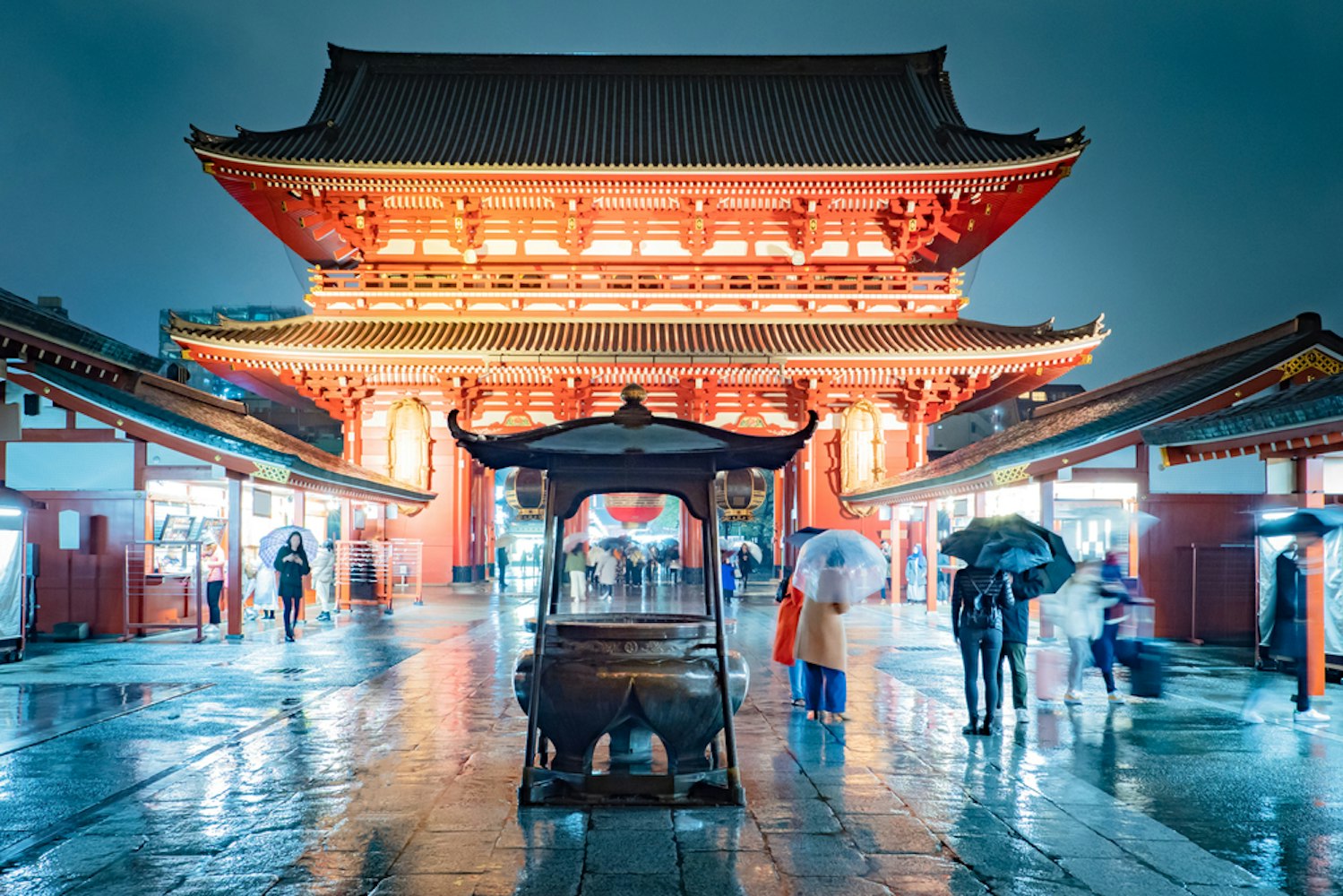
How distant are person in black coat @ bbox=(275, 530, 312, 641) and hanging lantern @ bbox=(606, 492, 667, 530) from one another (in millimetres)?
19425

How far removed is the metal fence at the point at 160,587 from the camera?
47.3 feet

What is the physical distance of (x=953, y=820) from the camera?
18.6ft

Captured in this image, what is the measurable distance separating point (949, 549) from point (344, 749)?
4.88 meters

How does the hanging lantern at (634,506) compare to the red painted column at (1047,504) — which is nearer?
the red painted column at (1047,504)

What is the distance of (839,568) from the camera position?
8.33m

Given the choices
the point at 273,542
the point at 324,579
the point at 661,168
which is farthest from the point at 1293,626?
the point at 661,168

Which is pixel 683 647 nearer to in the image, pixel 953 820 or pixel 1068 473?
pixel 953 820

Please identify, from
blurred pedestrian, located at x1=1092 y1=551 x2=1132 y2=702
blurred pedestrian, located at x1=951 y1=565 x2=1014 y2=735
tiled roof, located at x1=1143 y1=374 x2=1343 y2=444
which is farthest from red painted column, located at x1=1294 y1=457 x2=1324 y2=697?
blurred pedestrian, located at x1=951 y1=565 x2=1014 y2=735

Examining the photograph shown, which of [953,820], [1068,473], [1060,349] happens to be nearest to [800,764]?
[953,820]

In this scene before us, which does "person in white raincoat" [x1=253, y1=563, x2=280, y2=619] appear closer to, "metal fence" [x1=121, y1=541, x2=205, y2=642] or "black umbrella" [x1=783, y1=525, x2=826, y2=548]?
"metal fence" [x1=121, y1=541, x2=205, y2=642]

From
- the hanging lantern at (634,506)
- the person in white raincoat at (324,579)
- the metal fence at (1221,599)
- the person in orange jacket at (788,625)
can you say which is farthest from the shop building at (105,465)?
the hanging lantern at (634,506)

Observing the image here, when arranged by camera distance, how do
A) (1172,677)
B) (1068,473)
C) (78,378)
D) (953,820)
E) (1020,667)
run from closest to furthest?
1. (953,820)
2. (1020,667)
3. (1172,677)
4. (78,378)
5. (1068,473)

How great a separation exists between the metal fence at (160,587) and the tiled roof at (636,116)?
35.6ft

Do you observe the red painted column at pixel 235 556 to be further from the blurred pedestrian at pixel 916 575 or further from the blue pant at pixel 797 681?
the blurred pedestrian at pixel 916 575
